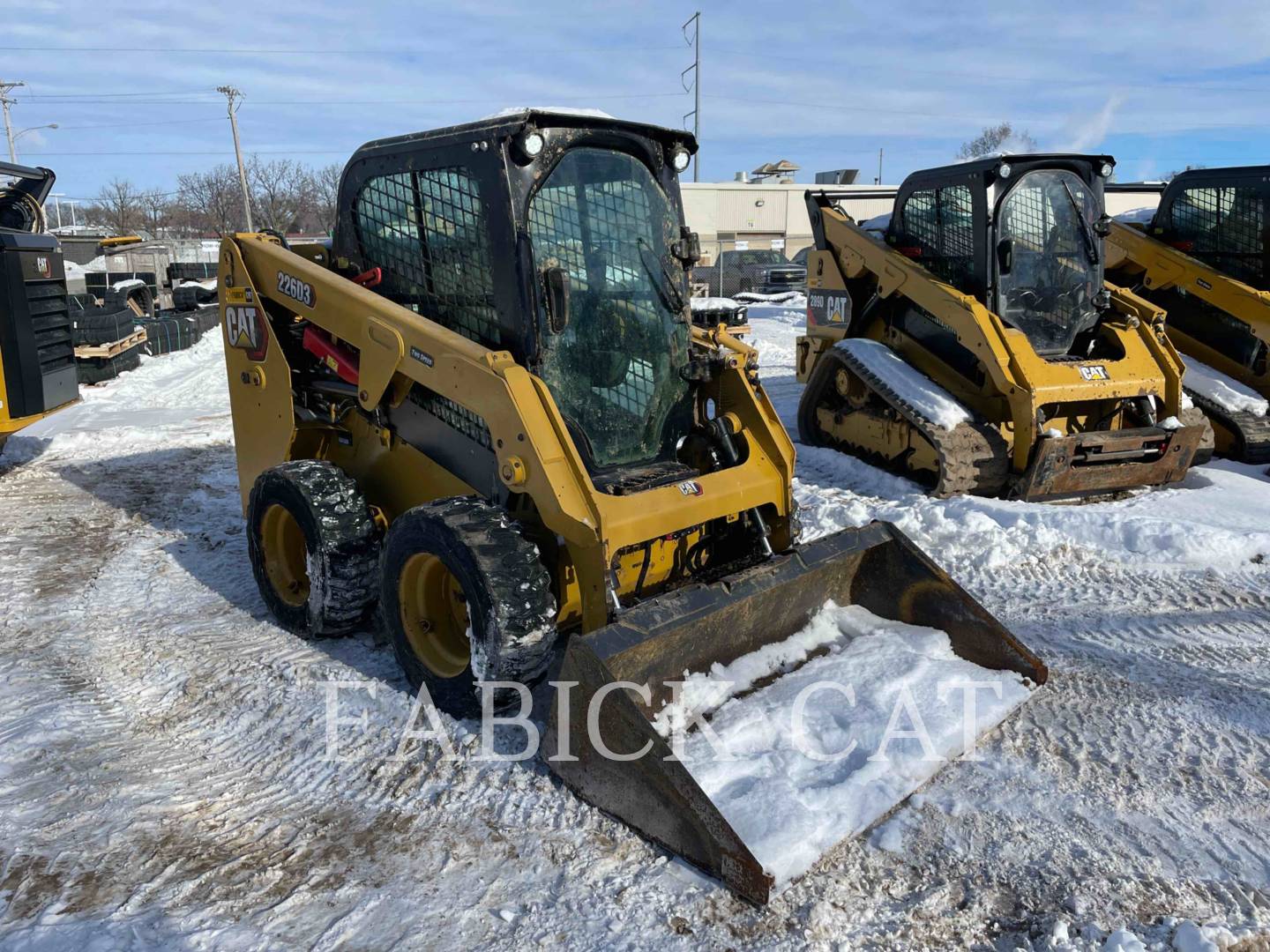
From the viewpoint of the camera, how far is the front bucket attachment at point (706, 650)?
9.24 ft

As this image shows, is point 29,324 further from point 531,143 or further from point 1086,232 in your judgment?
point 1086,232

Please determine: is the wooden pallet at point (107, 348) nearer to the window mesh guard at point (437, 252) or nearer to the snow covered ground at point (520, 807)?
the snow covered ground at point (520, 807)

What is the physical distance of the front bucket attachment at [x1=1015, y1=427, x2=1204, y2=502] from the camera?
6566 millimetres

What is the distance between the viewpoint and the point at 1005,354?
680cm

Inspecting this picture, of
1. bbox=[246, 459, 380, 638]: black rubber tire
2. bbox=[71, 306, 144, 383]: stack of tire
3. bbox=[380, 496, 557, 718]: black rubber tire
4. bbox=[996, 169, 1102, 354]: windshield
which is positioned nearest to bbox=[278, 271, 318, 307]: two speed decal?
bbox=[246, 459, 380, 638]: black rubber tire

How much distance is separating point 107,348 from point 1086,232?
41.6 feet

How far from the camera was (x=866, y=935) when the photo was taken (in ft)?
8.47

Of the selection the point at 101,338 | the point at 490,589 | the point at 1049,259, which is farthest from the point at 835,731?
the point at 101,338

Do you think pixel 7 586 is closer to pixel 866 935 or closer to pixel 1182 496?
pixel 866 935

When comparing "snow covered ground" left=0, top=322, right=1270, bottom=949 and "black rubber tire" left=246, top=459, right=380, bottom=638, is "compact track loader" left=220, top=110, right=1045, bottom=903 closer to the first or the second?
"black rubber tire" left=246, top=459, right=380, bottom=638

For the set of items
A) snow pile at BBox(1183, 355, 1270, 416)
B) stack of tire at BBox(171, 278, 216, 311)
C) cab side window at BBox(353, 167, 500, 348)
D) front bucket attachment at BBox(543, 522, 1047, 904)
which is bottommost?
front bucket attachment at BBox(543, 522, 1047, 904)

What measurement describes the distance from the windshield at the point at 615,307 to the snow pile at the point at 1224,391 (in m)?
6.19

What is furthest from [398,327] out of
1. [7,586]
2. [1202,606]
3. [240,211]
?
[240,211]

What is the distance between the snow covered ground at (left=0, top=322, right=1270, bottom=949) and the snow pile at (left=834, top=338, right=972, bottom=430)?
159 centimetres
